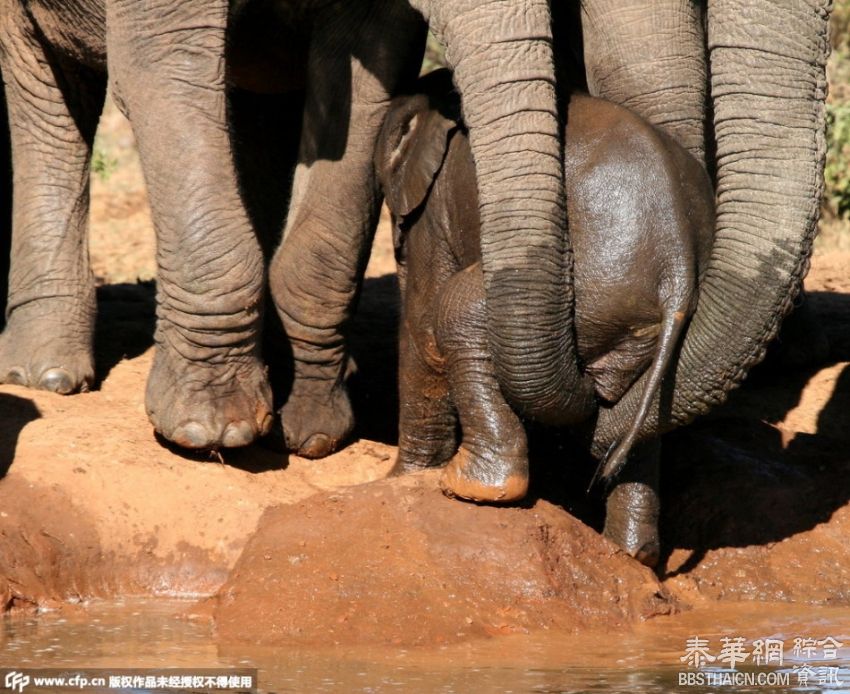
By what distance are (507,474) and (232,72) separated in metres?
2.35

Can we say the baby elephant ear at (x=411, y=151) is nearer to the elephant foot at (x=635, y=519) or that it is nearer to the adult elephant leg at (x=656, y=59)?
the adult elephant leg at (x=656, y=59)

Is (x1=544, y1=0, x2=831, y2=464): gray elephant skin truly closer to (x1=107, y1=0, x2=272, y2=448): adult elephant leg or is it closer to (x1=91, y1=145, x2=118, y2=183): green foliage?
(x1=107, y1=0, x2=272, y2=448): adult elephant leg

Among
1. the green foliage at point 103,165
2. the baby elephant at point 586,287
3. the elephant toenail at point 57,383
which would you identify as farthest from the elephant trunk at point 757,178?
the green foliage at point 103,165

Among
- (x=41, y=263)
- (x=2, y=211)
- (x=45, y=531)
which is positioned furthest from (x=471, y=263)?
(x=2, y=211)

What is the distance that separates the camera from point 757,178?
5406mm

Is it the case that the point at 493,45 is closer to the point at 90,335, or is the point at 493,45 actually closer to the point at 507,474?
the point at 507,474

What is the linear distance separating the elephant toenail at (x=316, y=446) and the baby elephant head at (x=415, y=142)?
0.86m

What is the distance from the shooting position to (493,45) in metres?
5.52

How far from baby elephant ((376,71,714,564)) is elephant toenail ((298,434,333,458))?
0.58 m

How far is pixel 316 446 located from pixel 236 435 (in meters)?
0.46

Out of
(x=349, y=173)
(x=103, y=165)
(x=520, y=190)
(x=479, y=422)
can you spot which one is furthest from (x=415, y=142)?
(x=103, y=165)

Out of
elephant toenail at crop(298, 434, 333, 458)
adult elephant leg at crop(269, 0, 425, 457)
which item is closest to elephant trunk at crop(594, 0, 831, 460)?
adult elephant leg at crop(269, 0, 425, 457)

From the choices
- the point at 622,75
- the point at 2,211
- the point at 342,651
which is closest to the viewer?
the point at 342,651

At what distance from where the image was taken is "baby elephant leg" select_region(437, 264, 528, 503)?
5746mm
